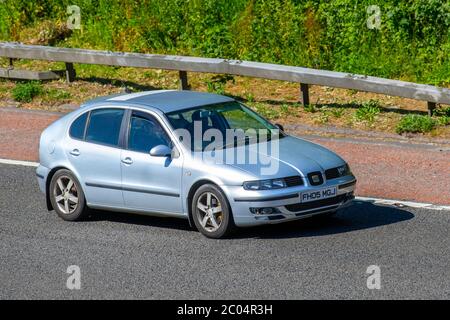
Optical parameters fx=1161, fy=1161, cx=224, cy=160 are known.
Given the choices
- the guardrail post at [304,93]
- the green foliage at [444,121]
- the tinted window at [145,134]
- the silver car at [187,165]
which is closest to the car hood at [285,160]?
the silver car at [187,165]

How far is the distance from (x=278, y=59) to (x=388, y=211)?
8.21 meters

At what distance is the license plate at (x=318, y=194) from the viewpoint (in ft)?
39.3

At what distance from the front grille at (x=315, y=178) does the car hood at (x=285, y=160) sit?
0.04 m

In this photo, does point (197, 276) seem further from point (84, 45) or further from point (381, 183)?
point (84, 45)

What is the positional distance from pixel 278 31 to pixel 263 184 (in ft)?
31.8

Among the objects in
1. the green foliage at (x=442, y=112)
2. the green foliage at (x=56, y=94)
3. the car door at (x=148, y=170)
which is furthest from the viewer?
the green foliage at (x=56, y=94)

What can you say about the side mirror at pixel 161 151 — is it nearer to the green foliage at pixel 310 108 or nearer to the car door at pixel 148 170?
the car door at pixel 148 170

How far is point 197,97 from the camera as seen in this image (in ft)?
44.4

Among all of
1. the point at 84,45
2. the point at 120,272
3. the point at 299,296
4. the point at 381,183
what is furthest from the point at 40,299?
the point at 84,45

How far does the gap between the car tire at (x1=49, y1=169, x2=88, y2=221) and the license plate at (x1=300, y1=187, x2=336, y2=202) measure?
2.78 m

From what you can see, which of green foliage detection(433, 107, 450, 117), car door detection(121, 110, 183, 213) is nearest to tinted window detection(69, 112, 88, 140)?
car door detection(121, 110, 183, 213)

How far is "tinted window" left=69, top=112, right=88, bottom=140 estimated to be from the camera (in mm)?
13531

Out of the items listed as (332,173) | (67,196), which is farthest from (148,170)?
(332,173)

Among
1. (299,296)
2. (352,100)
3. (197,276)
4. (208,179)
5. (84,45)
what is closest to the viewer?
(299,296)
